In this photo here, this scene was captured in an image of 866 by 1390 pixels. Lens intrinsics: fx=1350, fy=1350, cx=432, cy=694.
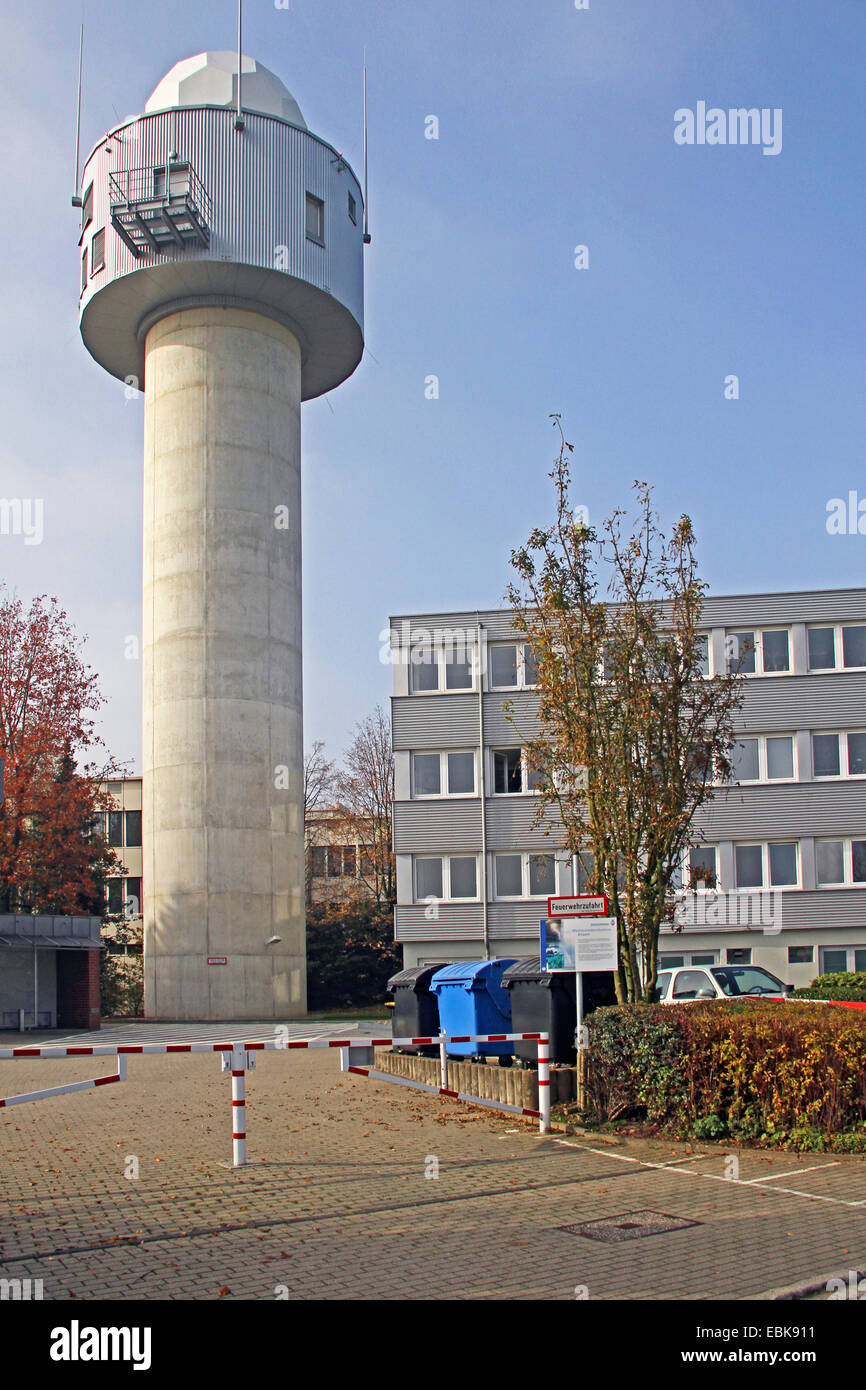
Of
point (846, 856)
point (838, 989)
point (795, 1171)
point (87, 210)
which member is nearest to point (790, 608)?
point (846, 856)

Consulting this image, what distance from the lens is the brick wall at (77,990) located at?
3425cm

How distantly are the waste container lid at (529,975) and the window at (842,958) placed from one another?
Answer: 23.9m

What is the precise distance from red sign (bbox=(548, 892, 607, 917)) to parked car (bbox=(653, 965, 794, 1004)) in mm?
7519

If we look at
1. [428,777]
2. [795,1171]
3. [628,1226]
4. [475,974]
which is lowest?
[795,1171]

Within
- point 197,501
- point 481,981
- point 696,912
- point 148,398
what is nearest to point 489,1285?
point 481,981

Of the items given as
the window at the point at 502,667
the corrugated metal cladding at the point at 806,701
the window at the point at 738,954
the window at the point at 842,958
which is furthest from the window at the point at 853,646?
the window at the point at 502,667

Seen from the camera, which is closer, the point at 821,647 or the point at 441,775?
the point at 821,647

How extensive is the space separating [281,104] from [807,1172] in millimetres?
39863

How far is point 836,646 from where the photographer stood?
3828cm

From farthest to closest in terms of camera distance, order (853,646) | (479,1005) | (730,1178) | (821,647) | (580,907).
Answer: (821,647) → (853,646) → (479,1005) → (580,907) → (730,1178)

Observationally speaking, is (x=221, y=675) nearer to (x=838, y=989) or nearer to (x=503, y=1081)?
(x=838, y=989)

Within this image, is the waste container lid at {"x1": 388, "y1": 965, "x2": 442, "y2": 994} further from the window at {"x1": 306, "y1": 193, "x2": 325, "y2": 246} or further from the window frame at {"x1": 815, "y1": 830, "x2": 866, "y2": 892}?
the window at {"x1": 306, "y1": 193, "x2": 325, "y2": 246}

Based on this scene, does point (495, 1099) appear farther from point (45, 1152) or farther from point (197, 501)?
point (197, 501)

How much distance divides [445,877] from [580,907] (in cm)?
2582
